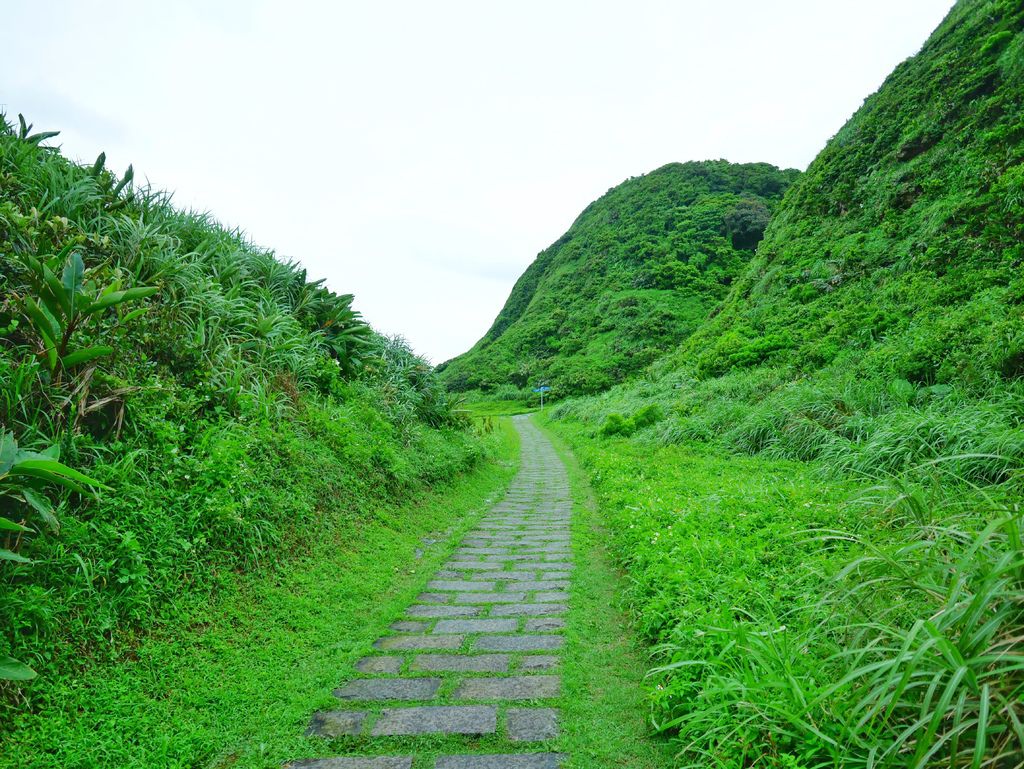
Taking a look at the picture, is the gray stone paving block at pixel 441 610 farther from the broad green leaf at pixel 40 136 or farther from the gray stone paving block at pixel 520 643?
the broad green leaf at pixel 40 136

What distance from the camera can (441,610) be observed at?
4078 mm

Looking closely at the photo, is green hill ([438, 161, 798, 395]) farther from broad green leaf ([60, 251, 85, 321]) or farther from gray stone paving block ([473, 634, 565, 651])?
broad green leaf ([60, 251, 85, 321])

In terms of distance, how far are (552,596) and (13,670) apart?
3.15m

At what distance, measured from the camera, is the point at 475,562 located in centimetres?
526

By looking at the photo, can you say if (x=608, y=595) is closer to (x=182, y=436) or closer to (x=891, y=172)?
(x=182, y=436)

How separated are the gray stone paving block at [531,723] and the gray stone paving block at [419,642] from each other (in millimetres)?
812

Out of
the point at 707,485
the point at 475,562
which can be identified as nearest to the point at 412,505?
the point at 475,562

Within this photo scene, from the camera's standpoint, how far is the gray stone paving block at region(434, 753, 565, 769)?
2.31 metres

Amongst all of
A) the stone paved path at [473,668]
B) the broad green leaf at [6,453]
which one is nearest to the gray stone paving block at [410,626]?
the stone paved path at [473,668]

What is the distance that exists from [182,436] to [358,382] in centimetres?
383

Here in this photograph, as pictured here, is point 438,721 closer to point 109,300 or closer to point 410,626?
point 410,626

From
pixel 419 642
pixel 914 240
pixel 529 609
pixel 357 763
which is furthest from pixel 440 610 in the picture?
pixel 914 240

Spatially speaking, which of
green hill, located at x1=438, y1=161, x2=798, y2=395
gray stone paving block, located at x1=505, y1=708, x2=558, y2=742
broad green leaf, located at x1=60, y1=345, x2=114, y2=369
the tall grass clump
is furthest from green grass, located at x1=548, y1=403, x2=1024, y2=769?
green hill, located at x1=438, y1=161, x2=798, y2=395

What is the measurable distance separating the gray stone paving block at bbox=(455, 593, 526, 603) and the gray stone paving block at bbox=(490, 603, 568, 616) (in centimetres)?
11
